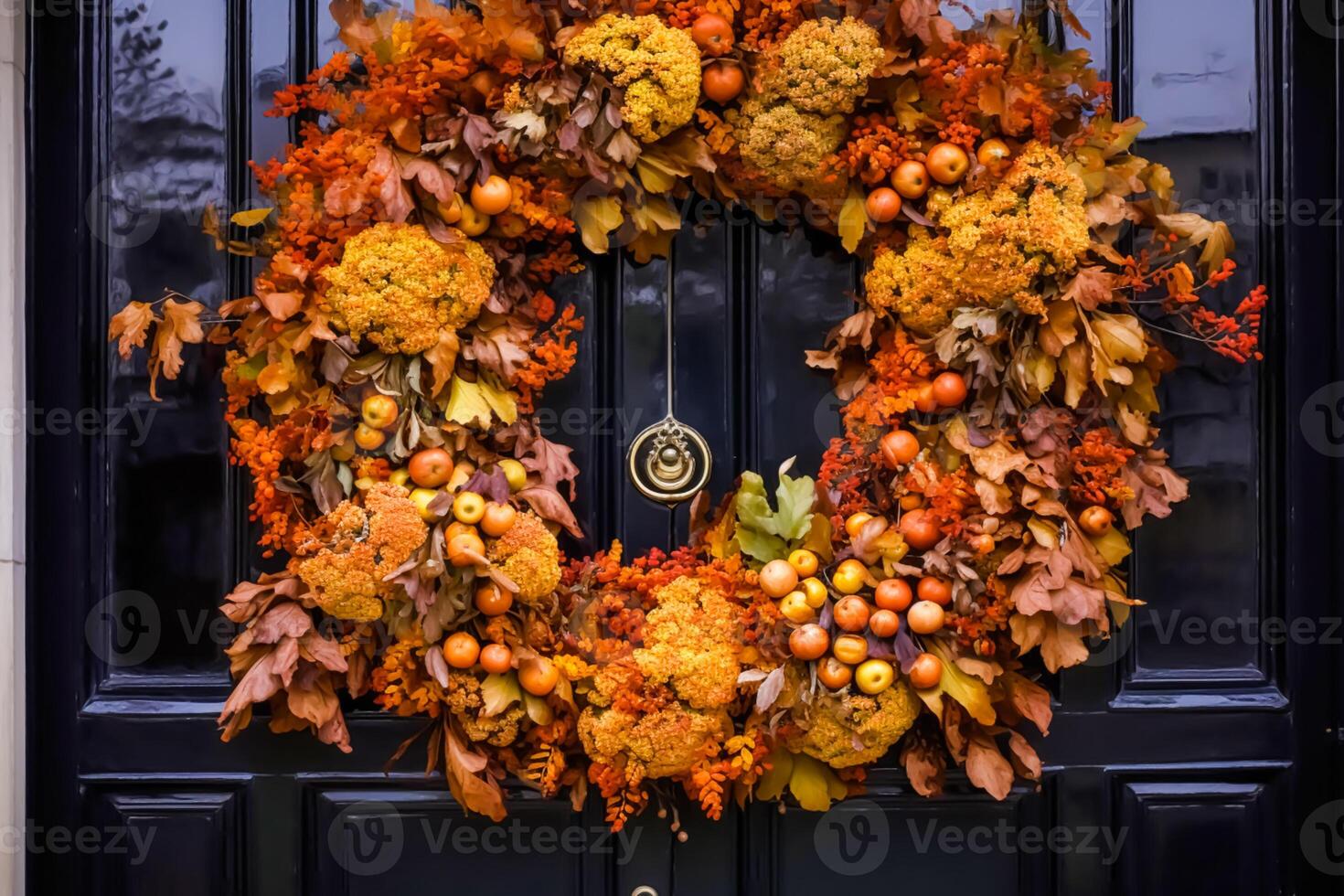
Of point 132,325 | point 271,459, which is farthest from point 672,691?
point 132,325

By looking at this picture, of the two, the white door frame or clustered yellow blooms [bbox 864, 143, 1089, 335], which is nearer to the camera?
clustered yellow blooms [bbox 864, 143, 1089, 335]

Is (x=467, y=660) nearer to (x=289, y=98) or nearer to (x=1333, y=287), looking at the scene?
(x=289, y=98)

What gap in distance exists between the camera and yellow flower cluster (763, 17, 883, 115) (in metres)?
2.01

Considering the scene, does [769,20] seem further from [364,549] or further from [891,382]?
[364,549]

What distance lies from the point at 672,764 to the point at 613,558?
419 mm

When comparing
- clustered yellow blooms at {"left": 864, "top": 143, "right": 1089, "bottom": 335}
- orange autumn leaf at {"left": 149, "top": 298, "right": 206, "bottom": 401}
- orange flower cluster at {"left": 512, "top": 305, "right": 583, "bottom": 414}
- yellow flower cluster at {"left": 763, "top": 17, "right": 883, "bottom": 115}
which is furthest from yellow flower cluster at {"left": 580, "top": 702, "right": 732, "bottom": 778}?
yellow flower cluster at {"left": 763, "top": 17, "right": 883, "bottom": 115}

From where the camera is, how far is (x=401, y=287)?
199 cm

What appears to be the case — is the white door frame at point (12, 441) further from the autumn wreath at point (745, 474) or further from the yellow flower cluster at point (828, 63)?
the yellow flower cluster at point (828, 63)

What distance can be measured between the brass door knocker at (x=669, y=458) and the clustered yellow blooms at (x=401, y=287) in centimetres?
47

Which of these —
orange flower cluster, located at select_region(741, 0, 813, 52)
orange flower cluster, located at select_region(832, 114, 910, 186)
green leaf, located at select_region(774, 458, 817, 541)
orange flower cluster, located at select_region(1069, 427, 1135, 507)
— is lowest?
green leaf, located at select_region(774, 458, 817, 541)

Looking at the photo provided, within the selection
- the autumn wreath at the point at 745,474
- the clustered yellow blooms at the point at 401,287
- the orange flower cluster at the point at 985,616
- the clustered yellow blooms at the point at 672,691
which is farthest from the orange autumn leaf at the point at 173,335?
the orange flower cluster at the point at 985,616

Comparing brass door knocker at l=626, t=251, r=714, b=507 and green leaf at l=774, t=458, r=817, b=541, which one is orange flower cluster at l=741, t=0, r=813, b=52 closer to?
brass door knocker at l=626, t=251, r=714, b=507

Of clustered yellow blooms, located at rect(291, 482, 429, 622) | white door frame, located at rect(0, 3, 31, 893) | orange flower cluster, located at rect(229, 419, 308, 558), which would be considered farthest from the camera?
white door frame, located at rect(0, 3, 31, 893)

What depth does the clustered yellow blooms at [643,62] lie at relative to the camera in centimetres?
200
